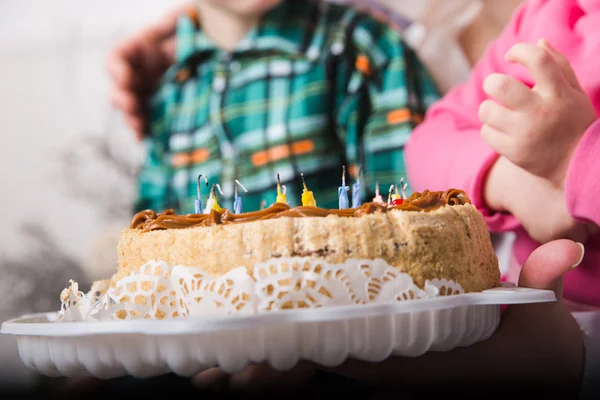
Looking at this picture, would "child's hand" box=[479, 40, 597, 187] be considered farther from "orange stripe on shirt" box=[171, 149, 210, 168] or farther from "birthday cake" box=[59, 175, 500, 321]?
"orange stripe on shirt" box=[171, 149, 210, 168]

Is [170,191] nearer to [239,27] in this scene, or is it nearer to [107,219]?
[107,219]

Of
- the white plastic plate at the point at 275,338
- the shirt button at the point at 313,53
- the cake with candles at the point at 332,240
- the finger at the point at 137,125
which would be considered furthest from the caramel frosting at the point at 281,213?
the finger at the point at 137,125

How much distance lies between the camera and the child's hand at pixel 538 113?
2.00 ft

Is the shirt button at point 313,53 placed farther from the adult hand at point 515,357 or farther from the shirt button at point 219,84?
the adult hand at point 515,357

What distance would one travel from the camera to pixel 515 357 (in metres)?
0.60

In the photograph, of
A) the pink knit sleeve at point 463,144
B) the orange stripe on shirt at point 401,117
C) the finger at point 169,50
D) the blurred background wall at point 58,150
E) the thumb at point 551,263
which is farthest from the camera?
the blurred background wall at point 58,150

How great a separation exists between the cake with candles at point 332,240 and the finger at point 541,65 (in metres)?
0.17

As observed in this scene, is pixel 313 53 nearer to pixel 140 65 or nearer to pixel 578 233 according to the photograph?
pixel 140 65

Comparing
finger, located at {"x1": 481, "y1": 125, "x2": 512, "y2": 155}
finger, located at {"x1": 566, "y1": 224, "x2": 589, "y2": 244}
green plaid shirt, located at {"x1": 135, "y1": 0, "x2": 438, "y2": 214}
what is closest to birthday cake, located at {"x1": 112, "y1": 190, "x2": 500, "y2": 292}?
finger, located at {"x1": 481, "y1": 125, "x2": 512, "y2": 155}

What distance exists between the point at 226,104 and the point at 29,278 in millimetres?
643

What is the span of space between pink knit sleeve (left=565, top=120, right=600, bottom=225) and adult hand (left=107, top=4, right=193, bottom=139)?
89 centimetres

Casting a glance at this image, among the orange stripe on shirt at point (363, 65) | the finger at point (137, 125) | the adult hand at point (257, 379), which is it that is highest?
the orange stripe on shirt at point (363, 65)

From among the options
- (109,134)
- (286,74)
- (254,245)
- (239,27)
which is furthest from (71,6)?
(254,245)

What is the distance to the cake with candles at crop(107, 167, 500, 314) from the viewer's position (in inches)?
19.3
